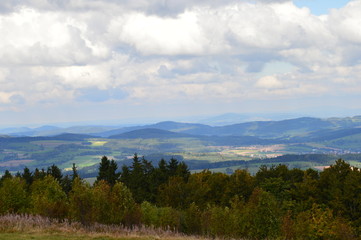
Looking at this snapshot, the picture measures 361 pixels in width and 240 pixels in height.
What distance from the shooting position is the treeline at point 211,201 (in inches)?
1751

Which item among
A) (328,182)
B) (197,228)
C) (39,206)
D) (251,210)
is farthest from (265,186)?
(39,206)

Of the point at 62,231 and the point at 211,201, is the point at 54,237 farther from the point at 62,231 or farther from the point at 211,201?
the point at 211,201

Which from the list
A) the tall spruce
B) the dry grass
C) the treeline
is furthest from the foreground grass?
the tall spruce

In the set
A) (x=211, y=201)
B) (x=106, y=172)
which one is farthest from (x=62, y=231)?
(x=106, y=172)

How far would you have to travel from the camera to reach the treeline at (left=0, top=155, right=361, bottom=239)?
44469 millimetres

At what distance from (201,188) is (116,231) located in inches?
2276

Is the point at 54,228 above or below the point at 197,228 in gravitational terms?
above

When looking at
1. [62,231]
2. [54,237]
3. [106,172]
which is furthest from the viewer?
[106,172]

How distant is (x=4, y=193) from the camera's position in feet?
214

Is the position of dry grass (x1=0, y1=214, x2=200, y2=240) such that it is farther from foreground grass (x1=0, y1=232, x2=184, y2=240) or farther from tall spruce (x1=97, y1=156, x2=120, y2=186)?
tall spruce (x1=97, y1=156, x2=120, y2=186)

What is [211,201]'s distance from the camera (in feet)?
304

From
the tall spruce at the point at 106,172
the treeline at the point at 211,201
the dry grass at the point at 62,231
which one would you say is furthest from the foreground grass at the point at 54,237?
the tall spruce at the point at 106,172

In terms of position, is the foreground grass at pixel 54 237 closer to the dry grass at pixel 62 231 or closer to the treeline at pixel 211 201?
the dry grass at pixel 62 231

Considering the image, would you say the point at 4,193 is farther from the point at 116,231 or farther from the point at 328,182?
the point at 328,182
